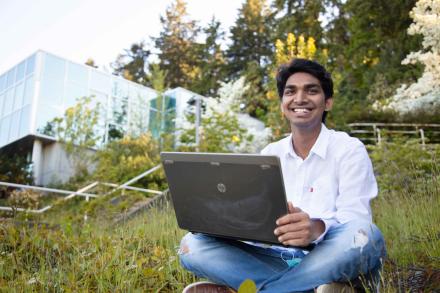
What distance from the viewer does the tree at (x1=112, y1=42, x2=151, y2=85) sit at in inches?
1267

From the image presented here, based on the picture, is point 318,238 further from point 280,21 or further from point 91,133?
point 280,21

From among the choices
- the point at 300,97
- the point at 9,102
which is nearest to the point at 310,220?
the point at 300,97

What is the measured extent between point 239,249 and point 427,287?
39.4 inches

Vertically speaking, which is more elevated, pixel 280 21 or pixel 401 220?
pixel 280 21

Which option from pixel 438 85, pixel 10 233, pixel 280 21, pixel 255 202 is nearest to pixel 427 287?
pixel 255 202

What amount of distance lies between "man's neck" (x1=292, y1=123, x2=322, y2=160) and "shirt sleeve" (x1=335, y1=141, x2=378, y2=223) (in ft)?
1.06

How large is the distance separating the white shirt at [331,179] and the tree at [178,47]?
26457 mm

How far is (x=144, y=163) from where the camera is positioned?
38.7 feet

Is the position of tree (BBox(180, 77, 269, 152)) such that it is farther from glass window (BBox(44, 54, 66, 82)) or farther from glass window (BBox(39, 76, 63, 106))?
glass window (BBox(44, 54, 66, 82))

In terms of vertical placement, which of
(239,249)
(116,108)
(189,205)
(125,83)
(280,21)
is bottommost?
(239,249)

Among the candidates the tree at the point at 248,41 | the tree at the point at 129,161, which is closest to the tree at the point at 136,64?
the tree at the point at 248,41

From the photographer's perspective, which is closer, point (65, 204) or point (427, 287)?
point (427, 287)

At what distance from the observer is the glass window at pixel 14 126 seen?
16359 millimetres

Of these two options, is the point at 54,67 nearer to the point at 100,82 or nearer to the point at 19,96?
the point at 19,96
